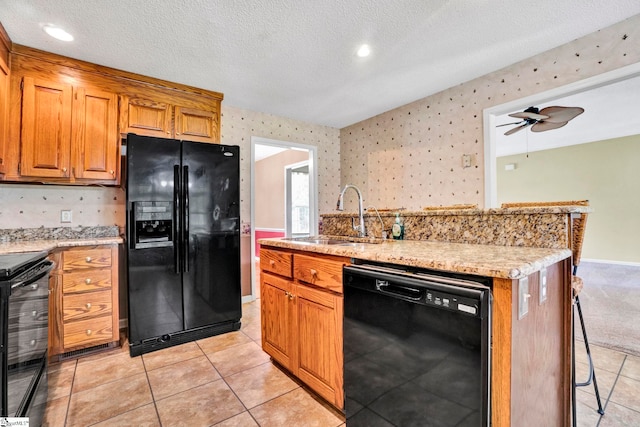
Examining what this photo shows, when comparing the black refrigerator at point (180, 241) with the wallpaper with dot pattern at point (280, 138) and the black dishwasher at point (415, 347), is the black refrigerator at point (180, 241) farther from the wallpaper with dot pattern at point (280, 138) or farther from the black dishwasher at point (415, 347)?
the black dishwasher at point (415, 347)

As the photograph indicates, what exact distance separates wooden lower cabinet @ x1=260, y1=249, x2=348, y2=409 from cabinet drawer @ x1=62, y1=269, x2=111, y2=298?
131cm

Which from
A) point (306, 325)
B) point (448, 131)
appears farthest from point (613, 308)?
point (306, 325)

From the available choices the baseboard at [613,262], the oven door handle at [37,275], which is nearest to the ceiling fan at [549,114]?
the oven door handle at [37,275]

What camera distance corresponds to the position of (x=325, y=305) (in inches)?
62.6

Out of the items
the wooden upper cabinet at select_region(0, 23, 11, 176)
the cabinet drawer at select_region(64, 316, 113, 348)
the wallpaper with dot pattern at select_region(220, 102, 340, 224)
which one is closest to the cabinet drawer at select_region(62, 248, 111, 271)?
the cabinet drawer at select_region(64, 316, 113, 348)

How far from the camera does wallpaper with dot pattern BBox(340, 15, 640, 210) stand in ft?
7.54

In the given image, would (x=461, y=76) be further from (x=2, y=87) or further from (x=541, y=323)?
(x=2, y=87)

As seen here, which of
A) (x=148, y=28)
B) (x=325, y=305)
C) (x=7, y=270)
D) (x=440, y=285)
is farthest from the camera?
(x=148, y=28)

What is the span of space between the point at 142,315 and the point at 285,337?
51.6 inches

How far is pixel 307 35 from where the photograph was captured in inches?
89.7

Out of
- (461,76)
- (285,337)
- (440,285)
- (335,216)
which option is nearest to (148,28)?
(335,216)

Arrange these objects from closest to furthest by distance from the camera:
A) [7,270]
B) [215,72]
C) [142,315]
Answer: [7,270] → [142,315] → [215,72]

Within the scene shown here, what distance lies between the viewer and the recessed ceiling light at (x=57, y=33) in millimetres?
2119

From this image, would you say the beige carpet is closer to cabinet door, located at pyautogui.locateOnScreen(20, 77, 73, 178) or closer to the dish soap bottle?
the dish soap bottle
